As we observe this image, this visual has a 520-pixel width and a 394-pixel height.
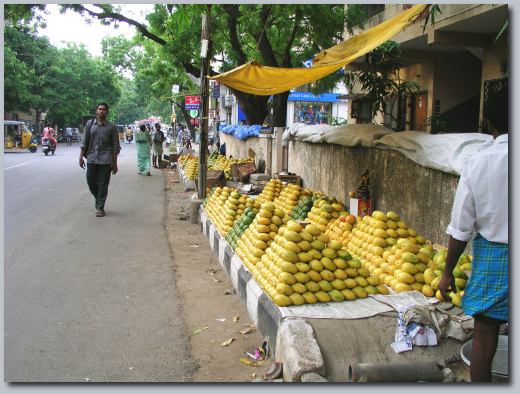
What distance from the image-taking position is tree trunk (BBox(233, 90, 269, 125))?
18.6 meters

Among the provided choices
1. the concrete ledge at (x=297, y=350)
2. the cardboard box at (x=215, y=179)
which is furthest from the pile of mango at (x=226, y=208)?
the concrete ledge at (x=297, y=350)

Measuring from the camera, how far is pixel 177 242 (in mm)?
7902

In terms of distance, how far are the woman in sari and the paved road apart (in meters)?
7.80

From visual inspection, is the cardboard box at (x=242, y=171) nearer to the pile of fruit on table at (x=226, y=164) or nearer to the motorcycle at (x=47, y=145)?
the pile of fruit on table at (x=226, y=164)

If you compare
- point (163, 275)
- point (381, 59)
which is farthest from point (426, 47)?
point (163, 275)

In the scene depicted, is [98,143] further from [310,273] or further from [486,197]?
[486,197]

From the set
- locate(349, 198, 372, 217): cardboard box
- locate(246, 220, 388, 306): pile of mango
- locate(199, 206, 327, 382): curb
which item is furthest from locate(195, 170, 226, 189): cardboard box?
locate(246, 220, 388, 306): pile of mango

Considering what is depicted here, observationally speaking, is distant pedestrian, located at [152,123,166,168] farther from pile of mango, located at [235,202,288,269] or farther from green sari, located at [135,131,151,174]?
pile of mango, located at [235,202,288,269]

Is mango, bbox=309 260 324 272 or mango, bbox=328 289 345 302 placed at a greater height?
mango, bbox=309 260 324 272

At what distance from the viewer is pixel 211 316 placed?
4879 millimetres

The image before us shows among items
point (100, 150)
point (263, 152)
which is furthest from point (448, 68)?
point (100, 150)

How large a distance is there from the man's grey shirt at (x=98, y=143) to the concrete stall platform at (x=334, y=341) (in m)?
6.16

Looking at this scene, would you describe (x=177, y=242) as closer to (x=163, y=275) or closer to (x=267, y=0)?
(x=163, y=275)

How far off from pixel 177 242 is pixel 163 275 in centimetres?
178
